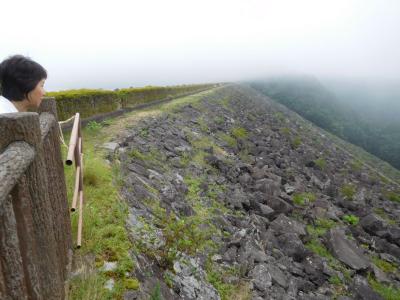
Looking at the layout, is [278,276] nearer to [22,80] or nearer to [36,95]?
[36,95]

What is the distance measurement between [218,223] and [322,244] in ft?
12.3

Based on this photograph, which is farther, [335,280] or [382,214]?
[382,214]

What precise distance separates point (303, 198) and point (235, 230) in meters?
5.73

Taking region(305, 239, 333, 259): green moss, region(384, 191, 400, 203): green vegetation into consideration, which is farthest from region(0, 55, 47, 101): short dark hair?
region(384, 191, 400, 203): green vegetation

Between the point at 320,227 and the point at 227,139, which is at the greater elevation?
the point at 227,139

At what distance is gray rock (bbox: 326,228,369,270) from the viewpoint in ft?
28.1

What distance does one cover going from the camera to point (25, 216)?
2.05 metres

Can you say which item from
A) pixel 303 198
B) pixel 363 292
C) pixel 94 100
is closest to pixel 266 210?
pixel 363 292

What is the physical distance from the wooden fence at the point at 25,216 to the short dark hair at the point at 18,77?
0.90m

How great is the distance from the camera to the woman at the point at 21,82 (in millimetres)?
3469

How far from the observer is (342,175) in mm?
20875

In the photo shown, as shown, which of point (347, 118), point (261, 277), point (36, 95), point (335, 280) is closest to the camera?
point (36, 95)

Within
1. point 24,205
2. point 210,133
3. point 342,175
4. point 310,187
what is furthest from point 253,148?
point 24,205

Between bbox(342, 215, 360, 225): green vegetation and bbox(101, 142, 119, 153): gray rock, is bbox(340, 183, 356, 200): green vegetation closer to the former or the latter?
bbox(342, 215, 360, 225): green vegetation
